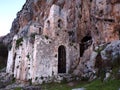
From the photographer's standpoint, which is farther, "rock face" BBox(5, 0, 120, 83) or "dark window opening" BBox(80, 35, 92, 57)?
"dark window opening" BBox(80, 35, 92, 57)

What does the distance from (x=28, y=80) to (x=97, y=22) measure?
49.2ft

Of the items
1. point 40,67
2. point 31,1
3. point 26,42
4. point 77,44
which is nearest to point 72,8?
point 77,44

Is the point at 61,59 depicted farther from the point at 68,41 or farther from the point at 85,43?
the point at 85,43

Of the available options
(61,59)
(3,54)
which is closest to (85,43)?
(61,59)

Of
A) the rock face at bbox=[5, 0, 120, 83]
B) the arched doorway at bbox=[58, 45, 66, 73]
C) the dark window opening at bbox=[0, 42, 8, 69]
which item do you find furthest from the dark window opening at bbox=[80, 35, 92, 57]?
the dark window opening at bbox=[0, 42, 8, 69]

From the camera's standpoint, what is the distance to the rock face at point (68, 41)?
123 feet

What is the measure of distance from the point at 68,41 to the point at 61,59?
138 inches

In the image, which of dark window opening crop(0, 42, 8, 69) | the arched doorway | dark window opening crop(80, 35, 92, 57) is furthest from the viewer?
dark window opening crop(0, 42, 8, 69)

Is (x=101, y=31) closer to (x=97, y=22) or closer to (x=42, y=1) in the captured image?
(x=97, y=22)

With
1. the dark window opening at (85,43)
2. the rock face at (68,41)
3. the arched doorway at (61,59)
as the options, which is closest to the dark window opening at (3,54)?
the rock face at (68,41)

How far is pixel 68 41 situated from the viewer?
41.1m

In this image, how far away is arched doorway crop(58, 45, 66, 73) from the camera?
39.7 metres

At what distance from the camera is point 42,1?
5844 centimetres

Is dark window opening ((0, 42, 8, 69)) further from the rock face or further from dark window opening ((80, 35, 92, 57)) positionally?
dark window opening ((80, 35, 92, 57))
